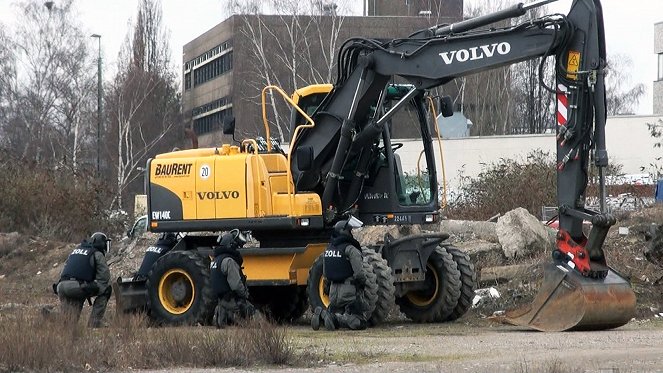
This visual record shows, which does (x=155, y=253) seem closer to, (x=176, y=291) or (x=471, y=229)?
(x=176, y=291)

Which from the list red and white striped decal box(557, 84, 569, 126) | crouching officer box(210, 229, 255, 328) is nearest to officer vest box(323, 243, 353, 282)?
crouching officer box(210, 229, 255, 328)

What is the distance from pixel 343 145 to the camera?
778 inches

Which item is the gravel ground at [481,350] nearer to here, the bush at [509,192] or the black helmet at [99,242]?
the black helmet at [99,242]

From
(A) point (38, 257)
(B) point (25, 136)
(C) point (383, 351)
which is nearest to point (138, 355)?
(C) point (383, 351)

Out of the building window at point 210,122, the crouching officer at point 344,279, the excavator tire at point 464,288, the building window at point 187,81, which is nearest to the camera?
the crouching officer at point 344,279

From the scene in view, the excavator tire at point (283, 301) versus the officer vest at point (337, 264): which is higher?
the officer vest at point (337, 264)

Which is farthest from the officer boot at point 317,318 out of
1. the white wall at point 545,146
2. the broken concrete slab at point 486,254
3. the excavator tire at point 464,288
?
the white wall at point 545,146

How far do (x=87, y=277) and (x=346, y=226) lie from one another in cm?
441

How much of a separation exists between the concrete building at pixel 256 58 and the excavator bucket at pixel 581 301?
29.0 meters

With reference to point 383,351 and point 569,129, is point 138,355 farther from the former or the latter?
point 569,129

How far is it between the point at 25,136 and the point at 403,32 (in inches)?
857

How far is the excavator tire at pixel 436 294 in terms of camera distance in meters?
19.7

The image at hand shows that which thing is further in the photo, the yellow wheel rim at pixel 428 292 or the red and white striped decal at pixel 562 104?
the yellow wheel rim at pixel 428 292

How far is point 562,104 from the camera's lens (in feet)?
59.0
